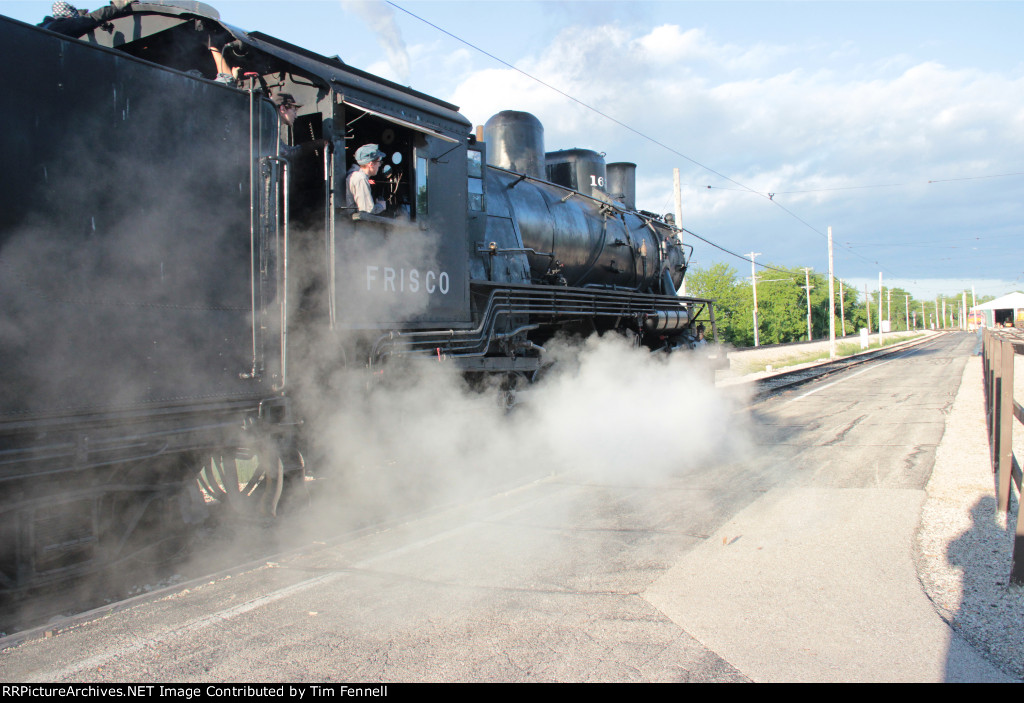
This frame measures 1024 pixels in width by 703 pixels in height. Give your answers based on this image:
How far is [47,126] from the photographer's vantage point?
119 inches

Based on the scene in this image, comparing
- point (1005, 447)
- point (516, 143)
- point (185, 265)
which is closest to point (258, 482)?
point (185, 265)

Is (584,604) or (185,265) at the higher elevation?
(185,265)

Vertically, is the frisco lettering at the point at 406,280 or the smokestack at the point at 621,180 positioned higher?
the smokestack at the point at 621,180

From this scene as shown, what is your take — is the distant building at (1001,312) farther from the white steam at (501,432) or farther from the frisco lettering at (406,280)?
the frisco lettering at (406,280)

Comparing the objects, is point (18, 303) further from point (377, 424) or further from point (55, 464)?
point (377, 424)

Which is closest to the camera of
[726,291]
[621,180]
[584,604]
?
[584,604]

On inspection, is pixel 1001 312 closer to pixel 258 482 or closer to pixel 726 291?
pixel 726 291

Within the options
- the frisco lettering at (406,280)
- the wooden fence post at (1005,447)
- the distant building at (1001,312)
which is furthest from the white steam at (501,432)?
the distant building at (1001,312)

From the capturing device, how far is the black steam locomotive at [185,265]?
9.89ft

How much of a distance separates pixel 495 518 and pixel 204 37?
3790 mm

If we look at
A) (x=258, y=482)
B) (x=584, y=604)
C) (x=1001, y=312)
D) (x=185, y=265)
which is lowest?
(x=584, y=604)

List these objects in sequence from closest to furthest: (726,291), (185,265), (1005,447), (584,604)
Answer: (584,604), (185,265), (1005,447), (726,291)

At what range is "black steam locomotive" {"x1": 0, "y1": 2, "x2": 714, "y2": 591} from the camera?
119 inches

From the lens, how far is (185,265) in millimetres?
3553
